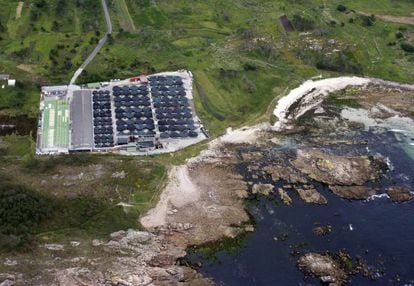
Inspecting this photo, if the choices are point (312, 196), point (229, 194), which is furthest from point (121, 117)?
point (312, 196)

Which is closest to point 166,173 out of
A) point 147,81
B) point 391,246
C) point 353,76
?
point 147,81

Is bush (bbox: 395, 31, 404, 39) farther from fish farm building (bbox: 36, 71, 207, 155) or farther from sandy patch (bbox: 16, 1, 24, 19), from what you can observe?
sandy patch (bbox: 16, 1, 24, 19)

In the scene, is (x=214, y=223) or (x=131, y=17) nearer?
(x=214, y=223)

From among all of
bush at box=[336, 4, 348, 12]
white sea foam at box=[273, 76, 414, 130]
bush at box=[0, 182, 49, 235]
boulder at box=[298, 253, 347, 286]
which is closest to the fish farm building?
bush at box=[0, 182, 49, 235]

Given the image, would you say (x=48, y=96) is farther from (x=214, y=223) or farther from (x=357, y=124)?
(x=357, y=124)

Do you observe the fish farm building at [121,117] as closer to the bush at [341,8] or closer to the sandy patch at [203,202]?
the sandy patch at [203,202]

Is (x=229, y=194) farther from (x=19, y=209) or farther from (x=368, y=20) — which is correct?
(x=368, y=20)
